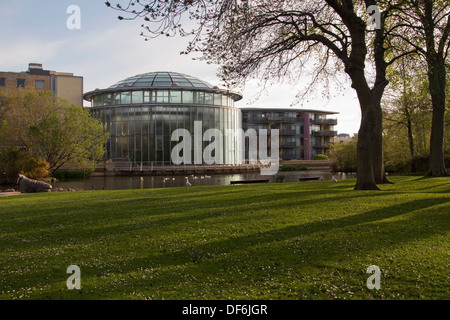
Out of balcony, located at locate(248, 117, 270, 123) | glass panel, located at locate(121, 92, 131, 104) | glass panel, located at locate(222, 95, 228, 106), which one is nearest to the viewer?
glass panel, located at locate(121, 92, 131, 104)

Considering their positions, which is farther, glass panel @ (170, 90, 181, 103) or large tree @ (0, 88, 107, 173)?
glass panel @ (170, 90, 181, 103)

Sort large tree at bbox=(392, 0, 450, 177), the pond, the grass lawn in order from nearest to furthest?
the grass lawn → large tree at bbox=(392, 0, 450, 177) → the pond

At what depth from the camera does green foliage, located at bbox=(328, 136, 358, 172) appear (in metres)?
58.4

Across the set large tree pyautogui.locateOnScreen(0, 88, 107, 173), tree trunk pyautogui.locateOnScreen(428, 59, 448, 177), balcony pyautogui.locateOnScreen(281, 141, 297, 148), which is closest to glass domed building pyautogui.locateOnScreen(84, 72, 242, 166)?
large tree pyautogui.locateOnScreen(0, 88, 107, 173)

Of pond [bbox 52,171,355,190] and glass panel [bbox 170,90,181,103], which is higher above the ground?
glass panel [bbox 170,90,181,103]

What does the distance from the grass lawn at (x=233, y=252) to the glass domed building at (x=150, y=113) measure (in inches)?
2085

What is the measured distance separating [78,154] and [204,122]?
31.0 metres

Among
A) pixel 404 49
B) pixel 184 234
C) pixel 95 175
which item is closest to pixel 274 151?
pixel 95 175

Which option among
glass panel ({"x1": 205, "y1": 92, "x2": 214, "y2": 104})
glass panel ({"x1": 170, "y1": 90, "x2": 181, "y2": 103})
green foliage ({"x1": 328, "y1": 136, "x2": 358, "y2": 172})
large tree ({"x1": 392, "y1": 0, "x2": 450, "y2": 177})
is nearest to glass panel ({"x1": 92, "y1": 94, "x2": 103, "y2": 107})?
glass panel ({"x1": 170, "y1": 90, "x2": 181, "y2": 103})

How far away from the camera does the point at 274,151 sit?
99688mm

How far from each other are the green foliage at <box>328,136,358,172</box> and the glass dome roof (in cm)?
2618

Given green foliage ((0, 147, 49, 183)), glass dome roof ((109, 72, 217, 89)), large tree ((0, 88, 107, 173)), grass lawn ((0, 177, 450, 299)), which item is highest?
glass dome roof ((109, 72, 217, 89))

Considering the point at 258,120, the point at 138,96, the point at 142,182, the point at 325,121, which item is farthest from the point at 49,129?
the point at 325,121

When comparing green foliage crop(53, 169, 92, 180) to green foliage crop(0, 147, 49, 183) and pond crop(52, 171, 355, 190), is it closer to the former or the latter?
pond crop(52, 171, 355, 190)
